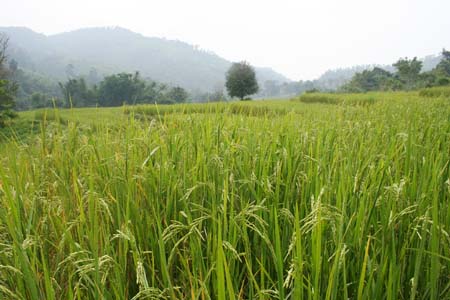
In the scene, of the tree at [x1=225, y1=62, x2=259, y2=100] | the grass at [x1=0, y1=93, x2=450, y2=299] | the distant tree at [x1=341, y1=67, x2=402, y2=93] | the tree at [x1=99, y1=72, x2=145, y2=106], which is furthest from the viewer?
the distant tree at [x1=341, y1=67, x2=402, y2=93]

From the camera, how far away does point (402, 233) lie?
1308 mm

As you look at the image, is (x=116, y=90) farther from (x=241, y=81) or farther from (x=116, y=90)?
(x=241, y=81)

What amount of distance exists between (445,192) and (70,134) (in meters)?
2.64

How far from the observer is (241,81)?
178 feet

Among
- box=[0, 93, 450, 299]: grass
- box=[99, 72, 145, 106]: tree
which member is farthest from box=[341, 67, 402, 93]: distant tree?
box=[0, 93, 450, 299]: grass

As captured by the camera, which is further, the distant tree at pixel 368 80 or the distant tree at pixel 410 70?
the distant tree at pixel 368 80

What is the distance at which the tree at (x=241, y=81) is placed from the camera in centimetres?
5431

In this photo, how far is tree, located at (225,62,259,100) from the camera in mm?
54312

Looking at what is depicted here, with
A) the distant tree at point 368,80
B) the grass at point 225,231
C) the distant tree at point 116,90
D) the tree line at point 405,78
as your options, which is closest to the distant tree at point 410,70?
the tree line at point 405,78

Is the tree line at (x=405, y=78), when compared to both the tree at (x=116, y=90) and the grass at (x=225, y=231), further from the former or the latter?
the grass at (x=225, y=231)

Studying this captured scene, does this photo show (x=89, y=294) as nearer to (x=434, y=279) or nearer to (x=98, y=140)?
(x=434, y=279)

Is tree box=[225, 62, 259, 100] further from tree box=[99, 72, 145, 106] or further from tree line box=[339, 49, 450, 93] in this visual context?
tree box=[99, 72, 145, 106]

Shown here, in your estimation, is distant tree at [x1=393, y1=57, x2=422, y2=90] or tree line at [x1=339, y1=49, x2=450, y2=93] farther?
distant tree at [x1=393, y1=57, x2=422, y2=90]

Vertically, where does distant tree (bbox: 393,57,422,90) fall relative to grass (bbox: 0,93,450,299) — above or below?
above
